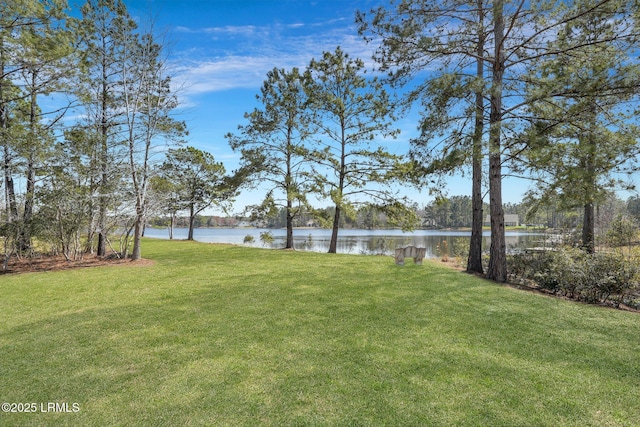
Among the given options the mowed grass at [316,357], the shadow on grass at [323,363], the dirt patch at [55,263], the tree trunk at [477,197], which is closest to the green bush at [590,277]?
the mowed grass at [316,357]

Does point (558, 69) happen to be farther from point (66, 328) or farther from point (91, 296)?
point (91, 296)

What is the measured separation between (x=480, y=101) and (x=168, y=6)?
404 inches

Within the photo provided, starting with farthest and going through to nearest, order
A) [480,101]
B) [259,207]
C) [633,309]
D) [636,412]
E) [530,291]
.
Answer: [259,207]
[480,101]
[530,291]
[633,309]
[636,412]

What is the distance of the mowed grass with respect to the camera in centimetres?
243

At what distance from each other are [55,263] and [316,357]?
9.78 m

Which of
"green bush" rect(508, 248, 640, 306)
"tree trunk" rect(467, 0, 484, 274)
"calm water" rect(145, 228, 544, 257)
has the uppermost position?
"tree trunk" rect(467, 0, 484, 274)

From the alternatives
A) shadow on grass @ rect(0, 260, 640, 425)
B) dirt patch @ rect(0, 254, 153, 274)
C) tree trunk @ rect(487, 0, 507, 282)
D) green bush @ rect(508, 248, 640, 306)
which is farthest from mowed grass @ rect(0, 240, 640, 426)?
dirt patch @ rect(0, 254, 153, 274)

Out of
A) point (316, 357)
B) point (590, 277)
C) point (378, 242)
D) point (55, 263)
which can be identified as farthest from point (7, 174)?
point (378, 242)

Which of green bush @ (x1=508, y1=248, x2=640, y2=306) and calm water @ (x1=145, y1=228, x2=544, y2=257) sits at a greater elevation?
green bush @ (x1=508, y1=248, x2=640, y2=306)

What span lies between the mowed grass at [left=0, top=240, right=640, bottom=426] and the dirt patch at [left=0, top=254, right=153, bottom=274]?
2.93 metres

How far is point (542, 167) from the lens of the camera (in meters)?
7.29

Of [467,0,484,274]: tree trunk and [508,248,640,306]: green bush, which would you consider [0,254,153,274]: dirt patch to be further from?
[508,248,640,306]: green bush

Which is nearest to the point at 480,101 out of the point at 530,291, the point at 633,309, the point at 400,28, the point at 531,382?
the point at 400,28

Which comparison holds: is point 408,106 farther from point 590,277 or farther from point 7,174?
point 7,174
